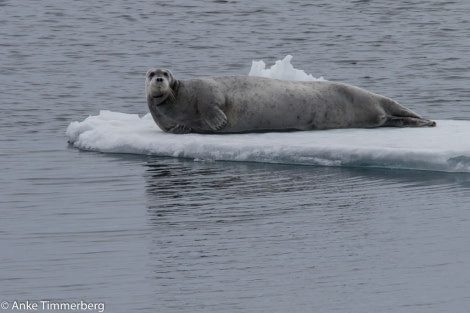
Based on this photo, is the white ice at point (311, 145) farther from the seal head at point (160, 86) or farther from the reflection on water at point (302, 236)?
the seal head at point (160, 86)

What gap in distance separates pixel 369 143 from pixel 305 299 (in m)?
4.12

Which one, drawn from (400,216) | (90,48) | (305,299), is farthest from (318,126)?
(90,48)

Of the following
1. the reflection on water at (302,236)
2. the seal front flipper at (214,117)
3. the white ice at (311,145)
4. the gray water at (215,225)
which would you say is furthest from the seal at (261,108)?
the reflection on water at (302,236)

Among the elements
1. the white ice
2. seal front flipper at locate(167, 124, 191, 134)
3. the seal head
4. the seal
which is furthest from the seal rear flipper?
the seal head

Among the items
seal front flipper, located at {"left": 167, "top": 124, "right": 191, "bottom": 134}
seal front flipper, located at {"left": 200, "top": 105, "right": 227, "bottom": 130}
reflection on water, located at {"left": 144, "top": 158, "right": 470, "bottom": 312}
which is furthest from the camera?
seal front flipper, located at {"left": 167, "top": 124, "right": 191, "bottom": 134}

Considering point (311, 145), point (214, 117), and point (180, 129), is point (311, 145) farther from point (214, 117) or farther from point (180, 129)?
point (180, 129)

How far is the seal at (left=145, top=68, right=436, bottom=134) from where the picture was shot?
1259 centimetres

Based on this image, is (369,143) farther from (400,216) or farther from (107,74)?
(107,74)

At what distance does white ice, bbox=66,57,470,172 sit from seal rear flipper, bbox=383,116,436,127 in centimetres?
15

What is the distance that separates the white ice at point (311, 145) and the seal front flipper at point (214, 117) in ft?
0.50

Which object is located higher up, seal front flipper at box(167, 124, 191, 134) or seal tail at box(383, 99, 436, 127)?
seal tail at box(383, 99, 436, 127)

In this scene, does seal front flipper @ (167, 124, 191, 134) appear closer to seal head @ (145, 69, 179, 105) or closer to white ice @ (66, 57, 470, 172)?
white ice @ (66, 57, 470, 172)

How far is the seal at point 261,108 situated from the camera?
1259 cm

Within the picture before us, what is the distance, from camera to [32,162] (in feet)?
40.0
